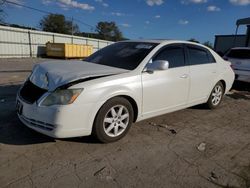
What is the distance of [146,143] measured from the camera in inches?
126

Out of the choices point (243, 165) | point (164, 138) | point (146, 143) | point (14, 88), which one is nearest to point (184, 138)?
point (164, 138)

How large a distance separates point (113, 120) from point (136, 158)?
0.63 meters

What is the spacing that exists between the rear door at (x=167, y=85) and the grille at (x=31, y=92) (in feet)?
4.90

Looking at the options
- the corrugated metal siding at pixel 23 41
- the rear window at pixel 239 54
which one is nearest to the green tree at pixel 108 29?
the corrugated metal siding at pixel 23 41

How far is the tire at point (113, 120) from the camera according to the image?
2910 mm

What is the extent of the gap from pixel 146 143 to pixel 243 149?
143 cm

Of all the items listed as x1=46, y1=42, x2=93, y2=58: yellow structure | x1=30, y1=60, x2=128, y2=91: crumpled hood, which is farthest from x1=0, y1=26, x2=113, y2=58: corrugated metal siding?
x1=30, y1=60, x2=128, y2=91: crumpled hood

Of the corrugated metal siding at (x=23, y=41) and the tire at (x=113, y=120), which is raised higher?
the corrugated metal siding at (x=23, y=41)

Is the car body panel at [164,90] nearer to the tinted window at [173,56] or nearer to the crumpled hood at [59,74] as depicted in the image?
the tinted window at [173,56]

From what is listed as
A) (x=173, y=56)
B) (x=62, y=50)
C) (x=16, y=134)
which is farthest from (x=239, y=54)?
(x=62, y=50)

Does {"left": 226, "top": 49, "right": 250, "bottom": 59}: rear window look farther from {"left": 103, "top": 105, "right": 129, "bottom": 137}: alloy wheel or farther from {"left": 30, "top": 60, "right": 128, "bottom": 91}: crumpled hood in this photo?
{"left": 103, "top": 105, "right": 129, "bottom": 137}: alloy wheel

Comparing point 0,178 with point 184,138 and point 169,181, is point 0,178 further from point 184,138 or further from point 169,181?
point 184,138

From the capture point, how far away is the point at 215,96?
16.2 ft

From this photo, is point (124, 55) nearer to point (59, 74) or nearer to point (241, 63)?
point (59, 74)
